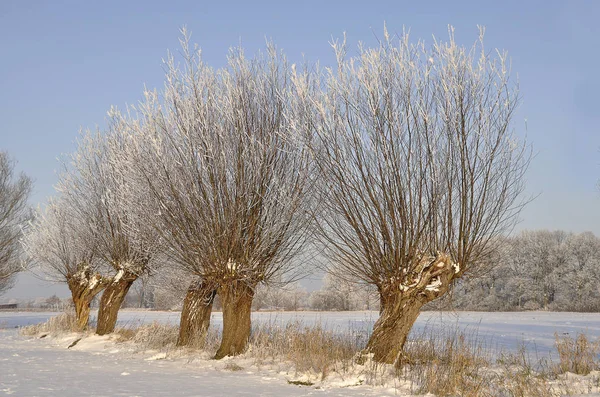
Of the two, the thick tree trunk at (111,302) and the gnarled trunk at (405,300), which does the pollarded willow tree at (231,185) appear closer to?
the gnarled trunk at (405,300)

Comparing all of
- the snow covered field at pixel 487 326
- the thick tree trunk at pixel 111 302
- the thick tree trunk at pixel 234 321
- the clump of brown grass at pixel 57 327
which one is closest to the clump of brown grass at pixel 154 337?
the thick tree trunk at pixel 111 302

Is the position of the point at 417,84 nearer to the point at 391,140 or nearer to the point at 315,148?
the point at 391,140

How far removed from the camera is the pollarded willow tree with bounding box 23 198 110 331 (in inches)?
762

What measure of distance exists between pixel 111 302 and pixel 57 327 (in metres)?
4.60

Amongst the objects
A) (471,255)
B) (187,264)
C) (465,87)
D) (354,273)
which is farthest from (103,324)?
(465,87)

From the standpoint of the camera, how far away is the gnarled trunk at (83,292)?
19844mm

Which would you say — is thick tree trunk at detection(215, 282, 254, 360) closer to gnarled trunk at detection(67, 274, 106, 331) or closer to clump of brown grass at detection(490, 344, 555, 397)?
clump of brown grass at detection(490, 344, 555, 397)

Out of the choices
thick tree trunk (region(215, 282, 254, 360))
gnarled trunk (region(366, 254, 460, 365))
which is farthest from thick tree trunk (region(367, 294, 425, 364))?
thick tree trunk (region(215, 282, 254, 360))

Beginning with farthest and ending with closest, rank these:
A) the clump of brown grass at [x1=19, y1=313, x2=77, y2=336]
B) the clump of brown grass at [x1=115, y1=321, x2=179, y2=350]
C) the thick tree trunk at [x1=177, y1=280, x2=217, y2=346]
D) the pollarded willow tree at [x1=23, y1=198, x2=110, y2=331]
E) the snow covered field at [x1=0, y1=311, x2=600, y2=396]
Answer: the clump of brown grass at [x1=19, y1=313, x2=77, y2=336] → the pollarded willow tree at [x1=23, y1=198, x2=110, y2=331] → the clump of brown grass at [x1=115, y1=321, x2=179, y2=350] → the thick tree trunk at [x1=177, y1=280, x2=217, y2=346] → the snow covered field at [x1=0, y1=311, x2=600, y2=396]

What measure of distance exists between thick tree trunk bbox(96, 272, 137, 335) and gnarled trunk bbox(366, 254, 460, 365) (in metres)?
10.9

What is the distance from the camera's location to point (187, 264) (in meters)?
11.8

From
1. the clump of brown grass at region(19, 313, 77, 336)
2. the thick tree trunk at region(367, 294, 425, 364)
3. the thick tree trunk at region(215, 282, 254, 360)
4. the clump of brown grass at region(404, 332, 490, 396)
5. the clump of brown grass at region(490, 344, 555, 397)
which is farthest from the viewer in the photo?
the clump of brown grass at region(19, 313, 77, 336)

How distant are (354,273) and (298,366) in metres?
2.11

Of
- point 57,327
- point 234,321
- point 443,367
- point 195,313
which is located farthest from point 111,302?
point 443,367
